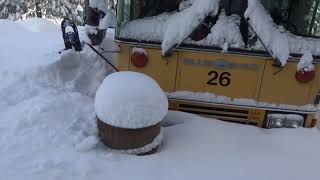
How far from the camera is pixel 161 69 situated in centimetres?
469

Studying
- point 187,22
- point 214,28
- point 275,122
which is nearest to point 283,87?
point 275,122

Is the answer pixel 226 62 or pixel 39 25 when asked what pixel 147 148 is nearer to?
pixel 226 62

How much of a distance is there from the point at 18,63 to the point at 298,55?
439 centimetres

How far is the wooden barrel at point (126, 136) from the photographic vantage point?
164 inches

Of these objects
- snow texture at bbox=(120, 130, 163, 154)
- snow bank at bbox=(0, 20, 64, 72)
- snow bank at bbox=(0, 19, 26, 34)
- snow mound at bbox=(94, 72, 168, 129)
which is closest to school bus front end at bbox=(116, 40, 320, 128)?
snow mound at bbox=(94, 72, 168, 129)

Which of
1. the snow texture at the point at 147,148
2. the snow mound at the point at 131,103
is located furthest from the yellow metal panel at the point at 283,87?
the snow texture at the point at 147,148

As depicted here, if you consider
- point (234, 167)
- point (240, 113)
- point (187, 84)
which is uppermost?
point (187, 84)

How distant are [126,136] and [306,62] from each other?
206 centimetres

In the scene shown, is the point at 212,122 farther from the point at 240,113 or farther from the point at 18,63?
the point at 18,63

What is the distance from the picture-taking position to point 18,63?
673cm

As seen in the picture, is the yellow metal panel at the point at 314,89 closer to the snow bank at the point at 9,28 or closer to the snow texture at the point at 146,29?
the snow texture at the point at 146,29

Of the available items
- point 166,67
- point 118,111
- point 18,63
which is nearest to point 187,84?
point 166,67

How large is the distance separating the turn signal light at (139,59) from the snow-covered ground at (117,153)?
0.71 metres

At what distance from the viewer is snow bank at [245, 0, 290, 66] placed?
14.4ft
